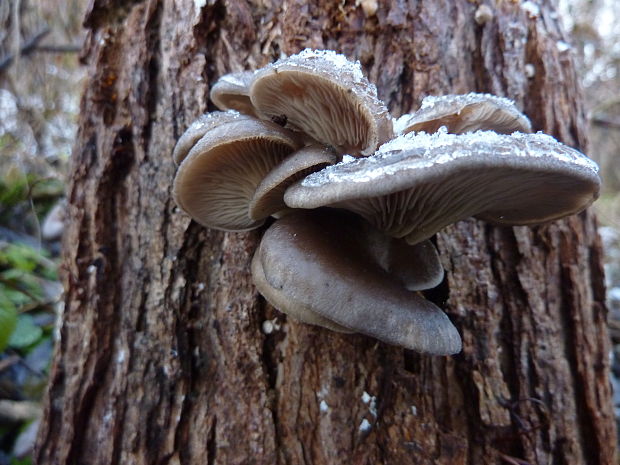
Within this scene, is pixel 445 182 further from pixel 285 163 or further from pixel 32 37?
pixel 32 37

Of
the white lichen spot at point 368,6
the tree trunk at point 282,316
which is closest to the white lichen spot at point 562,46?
the tree trunk at point 282,316

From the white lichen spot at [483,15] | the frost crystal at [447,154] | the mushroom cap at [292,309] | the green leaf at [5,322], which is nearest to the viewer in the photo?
the frost crystal at [447,154]

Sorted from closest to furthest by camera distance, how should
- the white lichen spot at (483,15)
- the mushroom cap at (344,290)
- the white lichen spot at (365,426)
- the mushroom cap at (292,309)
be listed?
1. the mushroom cap at (344,290)
2. the mushroom cap at (292,309)
3. the white lichen spot at (365,426)
4. the white lichen spot at (483,15)

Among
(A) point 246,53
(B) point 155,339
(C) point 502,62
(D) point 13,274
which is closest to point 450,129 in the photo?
(C) point 502,62

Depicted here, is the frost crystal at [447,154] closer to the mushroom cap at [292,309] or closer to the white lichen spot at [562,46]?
the mushroom cap at [292,309]

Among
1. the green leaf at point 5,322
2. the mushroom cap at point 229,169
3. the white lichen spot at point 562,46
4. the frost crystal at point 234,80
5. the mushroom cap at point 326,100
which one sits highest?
the white lichen spot at point 562,46

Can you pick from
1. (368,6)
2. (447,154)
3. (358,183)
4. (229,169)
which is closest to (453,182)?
(447,154)
